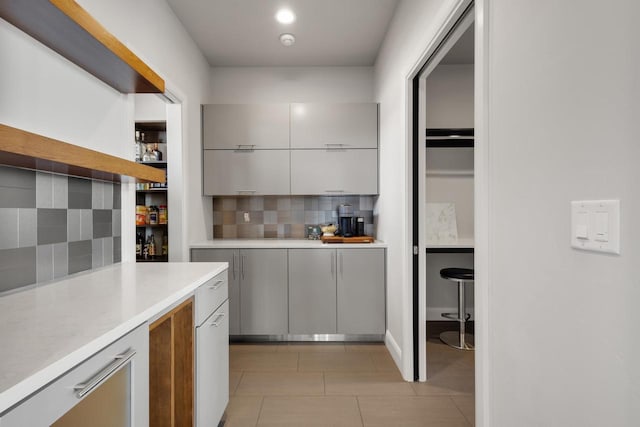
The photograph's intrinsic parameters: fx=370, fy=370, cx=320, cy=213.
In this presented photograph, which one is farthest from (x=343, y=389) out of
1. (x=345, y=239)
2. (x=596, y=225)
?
(x=596, y=225)

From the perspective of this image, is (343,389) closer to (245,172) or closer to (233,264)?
(233,264)

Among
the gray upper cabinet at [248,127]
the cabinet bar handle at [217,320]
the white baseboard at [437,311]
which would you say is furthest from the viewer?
the white baseboard at [437,311]

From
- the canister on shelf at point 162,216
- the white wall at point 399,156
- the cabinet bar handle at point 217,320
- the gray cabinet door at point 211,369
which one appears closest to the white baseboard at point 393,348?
the white wall at point 399,156

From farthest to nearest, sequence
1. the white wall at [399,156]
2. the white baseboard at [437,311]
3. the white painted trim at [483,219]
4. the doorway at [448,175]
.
Result: the white baseboard at [437,311], the doorway at [448,175], the white wall at [399,156], the white painted trim at [483,219]

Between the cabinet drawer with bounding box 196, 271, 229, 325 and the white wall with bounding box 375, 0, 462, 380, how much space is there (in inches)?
49.8

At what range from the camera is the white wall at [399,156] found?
234 centimetres

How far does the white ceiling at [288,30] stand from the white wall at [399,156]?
198 millimetres

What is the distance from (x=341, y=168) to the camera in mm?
3635

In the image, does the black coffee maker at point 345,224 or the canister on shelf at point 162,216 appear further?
the canister on shelf at point 162,216

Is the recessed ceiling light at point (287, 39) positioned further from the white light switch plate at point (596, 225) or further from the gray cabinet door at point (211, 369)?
the white light switch plate at point (596, 225)

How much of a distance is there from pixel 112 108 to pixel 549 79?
203cm

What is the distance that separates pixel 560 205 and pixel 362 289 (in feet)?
8.33

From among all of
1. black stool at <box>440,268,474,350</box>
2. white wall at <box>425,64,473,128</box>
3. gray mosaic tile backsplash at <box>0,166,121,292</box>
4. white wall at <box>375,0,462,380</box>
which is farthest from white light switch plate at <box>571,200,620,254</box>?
white wall at <box>425,64,473,128</box>

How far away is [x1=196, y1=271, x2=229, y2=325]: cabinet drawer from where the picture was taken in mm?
1691
